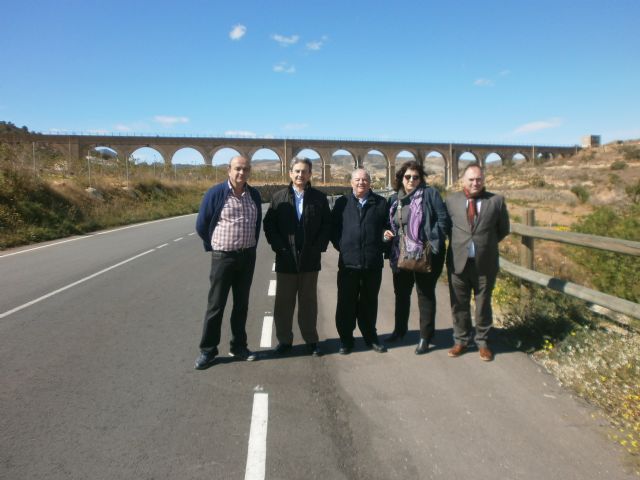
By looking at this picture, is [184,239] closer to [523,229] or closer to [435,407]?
[523,229]

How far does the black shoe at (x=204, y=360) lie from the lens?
13.9 feet

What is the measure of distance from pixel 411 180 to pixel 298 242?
4.14 ft

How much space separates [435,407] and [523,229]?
9.87 ft

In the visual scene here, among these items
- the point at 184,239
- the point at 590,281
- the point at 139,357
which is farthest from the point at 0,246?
the point at 590,281

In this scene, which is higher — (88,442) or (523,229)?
(523,229)

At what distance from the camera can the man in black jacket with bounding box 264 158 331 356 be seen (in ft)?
14.9

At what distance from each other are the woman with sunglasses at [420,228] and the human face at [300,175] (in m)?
0.93

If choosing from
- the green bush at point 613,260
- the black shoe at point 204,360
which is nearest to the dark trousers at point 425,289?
the black shoe at point 204,360

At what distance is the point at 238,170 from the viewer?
4320 mm

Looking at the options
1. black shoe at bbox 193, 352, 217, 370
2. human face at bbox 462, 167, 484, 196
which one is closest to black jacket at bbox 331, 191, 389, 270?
human face at bbox 462, 167, 484, 196

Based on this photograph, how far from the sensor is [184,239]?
48.6ft

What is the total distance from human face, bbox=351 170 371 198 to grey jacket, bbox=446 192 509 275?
32.3 inches

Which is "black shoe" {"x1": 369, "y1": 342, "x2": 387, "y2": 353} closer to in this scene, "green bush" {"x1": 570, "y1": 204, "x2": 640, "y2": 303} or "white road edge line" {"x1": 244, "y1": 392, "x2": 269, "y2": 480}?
"white road edge line" {"x1": 244, "y1": 392, "x2": 269, "y2": 480}

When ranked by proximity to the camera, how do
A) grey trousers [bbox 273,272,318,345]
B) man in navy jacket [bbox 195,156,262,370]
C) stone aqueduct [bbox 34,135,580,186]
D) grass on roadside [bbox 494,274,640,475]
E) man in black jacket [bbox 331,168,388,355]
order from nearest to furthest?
grass on roadside [bbox 494,274,640,475]
man in navy jacket [bbox 195,156,262,370]
man in black jacket [bbox 331,168,388,355]
grey trousers [bbox 273,272,318,345]
stone aqueduct [bbox 34,135,580,186]
